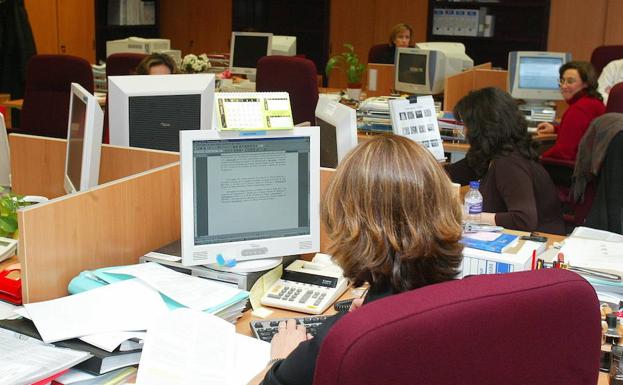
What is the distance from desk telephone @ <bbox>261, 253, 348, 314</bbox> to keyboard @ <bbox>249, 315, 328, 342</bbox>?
0.08m

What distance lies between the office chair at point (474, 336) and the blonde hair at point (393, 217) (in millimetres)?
328

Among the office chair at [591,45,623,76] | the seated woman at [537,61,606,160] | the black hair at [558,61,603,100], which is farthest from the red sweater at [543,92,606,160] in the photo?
the office chair at [591,45,623,76]

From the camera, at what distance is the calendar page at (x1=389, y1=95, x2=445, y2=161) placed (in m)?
2.84

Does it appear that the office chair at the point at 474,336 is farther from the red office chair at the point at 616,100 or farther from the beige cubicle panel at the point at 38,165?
the red office chair at the point at 616,100

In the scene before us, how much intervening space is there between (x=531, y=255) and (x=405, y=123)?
81cm

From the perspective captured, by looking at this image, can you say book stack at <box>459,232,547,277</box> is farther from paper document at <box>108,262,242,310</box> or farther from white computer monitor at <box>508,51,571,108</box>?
white computer monitor at <box>508,51,571,108</box>

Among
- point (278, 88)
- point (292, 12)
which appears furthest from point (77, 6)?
point (278, 88)

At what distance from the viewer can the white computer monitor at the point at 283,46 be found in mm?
6875

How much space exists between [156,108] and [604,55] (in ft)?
16.1

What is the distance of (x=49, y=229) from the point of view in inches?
72.7

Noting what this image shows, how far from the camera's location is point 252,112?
209 cm

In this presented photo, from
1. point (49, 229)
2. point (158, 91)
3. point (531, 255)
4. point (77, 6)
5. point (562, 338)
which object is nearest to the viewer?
point (562, 338)

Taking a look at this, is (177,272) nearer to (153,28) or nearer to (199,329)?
(199,329)

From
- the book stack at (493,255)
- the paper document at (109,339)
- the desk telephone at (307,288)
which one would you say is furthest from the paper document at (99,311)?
the book stack at (493,255)
